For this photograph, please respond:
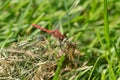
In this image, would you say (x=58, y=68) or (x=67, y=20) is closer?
(x=58, y=68)

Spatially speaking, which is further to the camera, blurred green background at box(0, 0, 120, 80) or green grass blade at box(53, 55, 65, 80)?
blurred green background at box(0, 0, 120, 80)

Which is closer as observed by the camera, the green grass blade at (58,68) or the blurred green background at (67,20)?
the green grass blade at (58,68)

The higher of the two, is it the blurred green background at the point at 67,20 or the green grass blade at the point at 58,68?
the blurred green background at the point at 67,20

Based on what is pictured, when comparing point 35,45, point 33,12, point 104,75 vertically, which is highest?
point 33,12

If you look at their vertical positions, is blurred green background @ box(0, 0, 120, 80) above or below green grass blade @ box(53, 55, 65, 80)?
above

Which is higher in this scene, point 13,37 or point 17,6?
point 17,6

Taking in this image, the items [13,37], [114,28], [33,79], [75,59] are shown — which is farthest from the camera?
[114,28]

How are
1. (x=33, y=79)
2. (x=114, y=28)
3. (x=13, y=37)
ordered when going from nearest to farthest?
(x=33, y=79)
(x=13, y=37)
(x=114, y=28)

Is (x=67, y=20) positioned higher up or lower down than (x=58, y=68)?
higher up

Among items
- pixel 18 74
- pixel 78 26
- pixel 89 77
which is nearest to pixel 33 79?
pixel 18 74

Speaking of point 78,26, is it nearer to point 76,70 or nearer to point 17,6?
point 17,6

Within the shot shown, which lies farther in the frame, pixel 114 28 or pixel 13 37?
pixel 114 28
